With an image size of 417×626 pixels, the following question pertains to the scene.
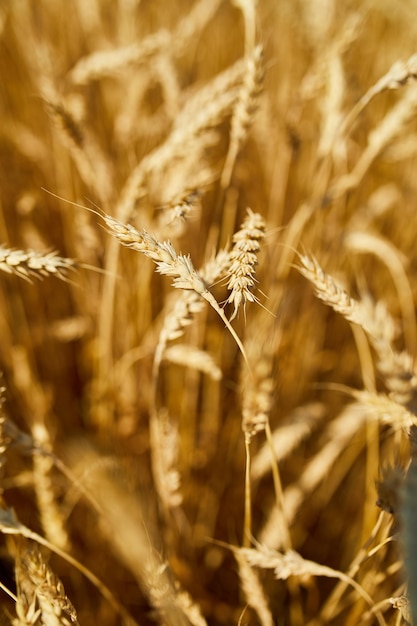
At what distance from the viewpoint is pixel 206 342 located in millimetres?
1448

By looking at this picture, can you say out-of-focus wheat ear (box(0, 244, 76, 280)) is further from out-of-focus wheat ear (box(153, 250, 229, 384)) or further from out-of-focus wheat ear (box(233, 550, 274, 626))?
out-of-focus wheat ear (box(233, 550, 274, 626))

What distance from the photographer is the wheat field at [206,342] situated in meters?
0.72

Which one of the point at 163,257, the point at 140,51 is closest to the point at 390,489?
the point at 163,257

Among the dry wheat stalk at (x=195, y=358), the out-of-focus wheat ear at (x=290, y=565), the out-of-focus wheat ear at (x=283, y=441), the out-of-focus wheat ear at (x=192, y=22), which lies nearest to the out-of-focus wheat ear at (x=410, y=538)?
the out-of-focus wheat ear at (x=290, y=565)

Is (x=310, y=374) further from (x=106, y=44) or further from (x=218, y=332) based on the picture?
(x=106, y=44)

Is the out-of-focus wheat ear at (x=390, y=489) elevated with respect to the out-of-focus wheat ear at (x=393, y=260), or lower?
lower

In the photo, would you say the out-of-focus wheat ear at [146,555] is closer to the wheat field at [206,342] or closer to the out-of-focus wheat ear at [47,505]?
the wheat field at [206,342]

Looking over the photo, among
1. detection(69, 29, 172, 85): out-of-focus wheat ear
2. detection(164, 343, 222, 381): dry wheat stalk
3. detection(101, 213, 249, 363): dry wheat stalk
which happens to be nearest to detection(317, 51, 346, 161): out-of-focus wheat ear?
detection(69, 29, 172, 85): out-of-focus wheat ear

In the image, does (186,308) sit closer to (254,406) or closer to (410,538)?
(254,406)

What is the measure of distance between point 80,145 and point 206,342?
0.64m

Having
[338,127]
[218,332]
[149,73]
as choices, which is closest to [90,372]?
[218,332]

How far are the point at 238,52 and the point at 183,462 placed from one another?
191cm

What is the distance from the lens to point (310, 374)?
1.48 metres

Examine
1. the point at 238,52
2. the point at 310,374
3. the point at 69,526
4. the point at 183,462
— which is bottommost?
the point at 69,526
